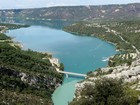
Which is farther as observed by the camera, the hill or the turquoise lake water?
the turquoise lake water

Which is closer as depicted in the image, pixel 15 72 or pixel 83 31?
pixel 15 72

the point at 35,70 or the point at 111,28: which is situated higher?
the point at 111,28

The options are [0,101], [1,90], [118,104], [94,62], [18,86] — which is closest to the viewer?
[118,104]

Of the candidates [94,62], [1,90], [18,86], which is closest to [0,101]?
[1,90]

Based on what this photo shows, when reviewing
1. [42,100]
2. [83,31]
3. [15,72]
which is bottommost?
[42,100]

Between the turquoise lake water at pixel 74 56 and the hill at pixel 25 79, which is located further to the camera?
the turquoise lake water at pixel 74 56

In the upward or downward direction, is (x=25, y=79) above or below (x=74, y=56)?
below

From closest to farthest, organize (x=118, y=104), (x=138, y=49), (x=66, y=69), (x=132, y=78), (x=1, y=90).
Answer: (x=118, y=104) < (x=132, y=78) < (x=1, y=90) < (x=66, y=69) < (x=138, y=49)

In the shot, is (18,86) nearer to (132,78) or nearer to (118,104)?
(132,78)

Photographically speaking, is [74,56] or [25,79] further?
[74,56]
